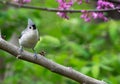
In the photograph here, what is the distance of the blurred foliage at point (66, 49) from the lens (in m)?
4.27

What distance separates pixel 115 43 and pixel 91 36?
1.61ft

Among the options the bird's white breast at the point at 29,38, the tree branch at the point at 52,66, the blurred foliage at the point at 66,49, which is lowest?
the blurred foliage at the point at 66,49

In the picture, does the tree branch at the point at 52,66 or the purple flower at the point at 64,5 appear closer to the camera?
the tree branch at the point at 52,66

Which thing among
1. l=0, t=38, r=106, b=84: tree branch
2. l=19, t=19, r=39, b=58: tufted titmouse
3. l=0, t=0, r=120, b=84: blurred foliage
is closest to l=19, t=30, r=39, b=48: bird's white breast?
l=19, t=19, r=39, b=58: tufted titmouse

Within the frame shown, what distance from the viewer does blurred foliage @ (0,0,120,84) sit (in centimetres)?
427

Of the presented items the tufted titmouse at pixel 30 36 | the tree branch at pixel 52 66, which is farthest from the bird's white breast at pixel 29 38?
the tree branch at pixel 52 66

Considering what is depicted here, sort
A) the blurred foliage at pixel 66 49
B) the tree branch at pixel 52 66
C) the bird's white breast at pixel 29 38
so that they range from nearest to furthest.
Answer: the tree branch at pixel 52 66 → the bird's white breast at pixel 29 38 → the blurred foliage at pixel 66 49

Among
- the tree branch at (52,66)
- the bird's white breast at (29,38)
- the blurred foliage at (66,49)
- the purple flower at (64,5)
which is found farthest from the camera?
the blurred foliage at (66,49)

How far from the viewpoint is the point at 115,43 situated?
465cm

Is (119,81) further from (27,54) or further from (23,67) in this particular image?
(27,54)

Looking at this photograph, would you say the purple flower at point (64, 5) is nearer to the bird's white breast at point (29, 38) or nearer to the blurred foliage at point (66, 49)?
the bird's white breast at point (29, 38)

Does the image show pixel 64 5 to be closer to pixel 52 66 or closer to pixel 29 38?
pixel 29 38

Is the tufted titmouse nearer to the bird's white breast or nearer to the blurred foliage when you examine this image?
the bird's white breast

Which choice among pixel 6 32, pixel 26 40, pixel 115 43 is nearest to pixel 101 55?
pixel 115 43
